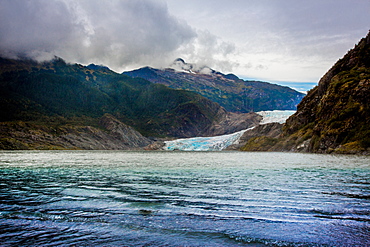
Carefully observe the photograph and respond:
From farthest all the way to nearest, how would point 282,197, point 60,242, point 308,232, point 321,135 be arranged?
point 321,135 < point 282,197 < point 308,232 < point 60,242

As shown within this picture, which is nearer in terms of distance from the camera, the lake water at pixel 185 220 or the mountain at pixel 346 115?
the lake water at pixel 185 220

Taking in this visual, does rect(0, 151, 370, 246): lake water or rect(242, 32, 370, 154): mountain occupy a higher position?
rect(242, 32, 370, 154): mountain

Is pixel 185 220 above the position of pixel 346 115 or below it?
below

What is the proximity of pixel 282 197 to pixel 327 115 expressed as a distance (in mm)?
163133

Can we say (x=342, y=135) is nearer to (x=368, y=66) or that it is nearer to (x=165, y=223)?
(x=368, y=66)

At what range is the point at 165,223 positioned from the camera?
12.2 meters

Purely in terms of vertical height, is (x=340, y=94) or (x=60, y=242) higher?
(x=340, y=94)

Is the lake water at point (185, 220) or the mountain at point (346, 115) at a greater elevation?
the mountain at point (346, 115)

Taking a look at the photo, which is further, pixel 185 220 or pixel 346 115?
pixel 346 115

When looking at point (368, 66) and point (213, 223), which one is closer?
point (213, 223)

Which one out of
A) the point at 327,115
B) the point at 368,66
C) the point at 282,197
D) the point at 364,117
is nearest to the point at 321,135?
the point at 327,115

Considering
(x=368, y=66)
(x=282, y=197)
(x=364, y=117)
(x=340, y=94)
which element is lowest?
(x=282, y=197)

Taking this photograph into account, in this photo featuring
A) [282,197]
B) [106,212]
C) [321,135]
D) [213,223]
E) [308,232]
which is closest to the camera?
[308,232]

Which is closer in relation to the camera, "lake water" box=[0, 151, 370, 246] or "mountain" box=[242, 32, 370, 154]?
"lake water" box=[0, 151, 370, 246]
